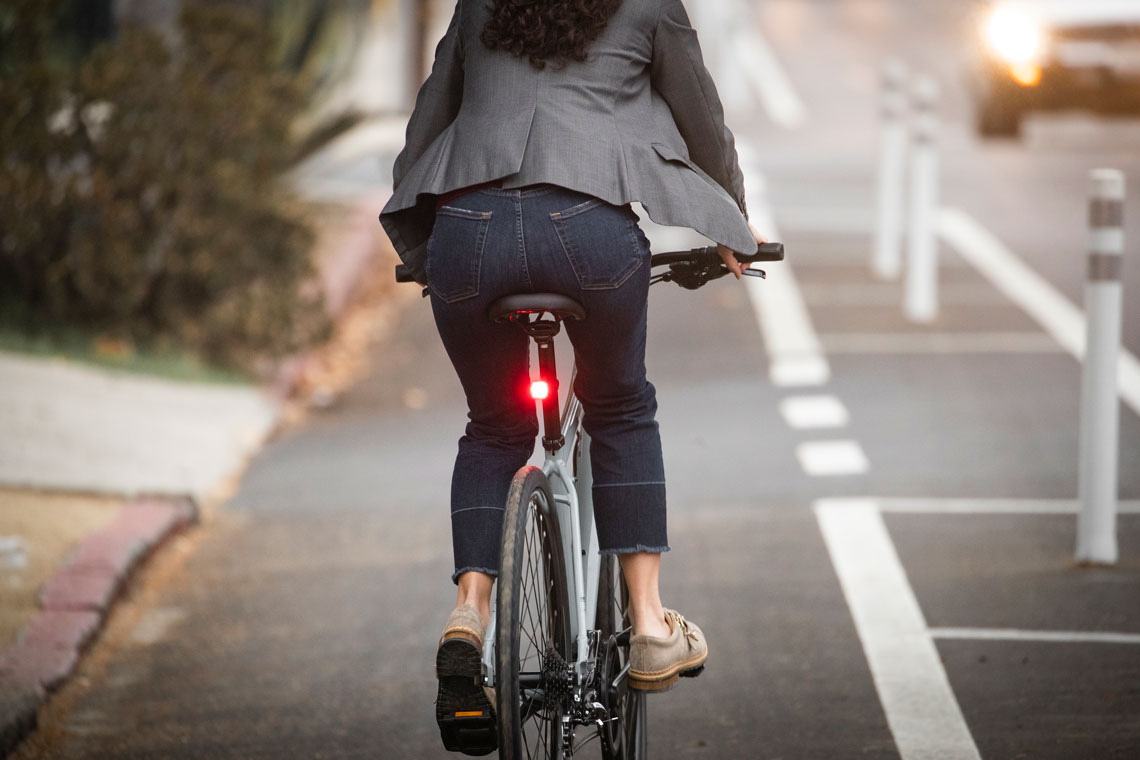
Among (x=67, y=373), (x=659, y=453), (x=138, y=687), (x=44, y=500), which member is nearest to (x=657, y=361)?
(x=67, y=373)

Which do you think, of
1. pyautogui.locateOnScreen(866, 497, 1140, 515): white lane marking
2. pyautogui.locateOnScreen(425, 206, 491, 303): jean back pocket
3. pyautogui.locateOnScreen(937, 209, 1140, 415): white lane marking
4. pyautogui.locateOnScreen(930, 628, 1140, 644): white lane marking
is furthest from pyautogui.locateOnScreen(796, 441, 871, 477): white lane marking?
pyautogui.locateOnScreen(425, 206, 491, 303): jean back pocket

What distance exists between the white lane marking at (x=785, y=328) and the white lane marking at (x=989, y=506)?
2175mm

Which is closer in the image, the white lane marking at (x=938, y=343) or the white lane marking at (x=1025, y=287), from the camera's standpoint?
the white lane marking at (x=1025, y=287)

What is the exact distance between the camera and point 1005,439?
8.27m

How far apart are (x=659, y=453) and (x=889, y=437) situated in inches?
176

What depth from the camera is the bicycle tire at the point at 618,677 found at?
13.5 ft

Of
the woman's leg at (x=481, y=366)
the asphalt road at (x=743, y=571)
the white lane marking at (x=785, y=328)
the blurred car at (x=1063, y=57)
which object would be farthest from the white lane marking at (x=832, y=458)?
the blurred car at (x=1063, y=57)

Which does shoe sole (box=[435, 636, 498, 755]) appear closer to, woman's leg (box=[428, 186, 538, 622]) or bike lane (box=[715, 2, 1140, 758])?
woman's leg (box=[428, 186, 538, 622])

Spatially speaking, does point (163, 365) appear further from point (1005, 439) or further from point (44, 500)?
point (1005, 439)

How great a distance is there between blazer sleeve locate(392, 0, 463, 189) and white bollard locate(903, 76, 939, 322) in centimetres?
762

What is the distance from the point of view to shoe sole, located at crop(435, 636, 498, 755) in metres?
3.65

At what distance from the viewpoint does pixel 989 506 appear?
7164 millimetres

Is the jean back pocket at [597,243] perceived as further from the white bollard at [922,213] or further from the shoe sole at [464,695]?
the white bollard at [922,213]

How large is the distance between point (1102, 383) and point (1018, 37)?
13575 mm
